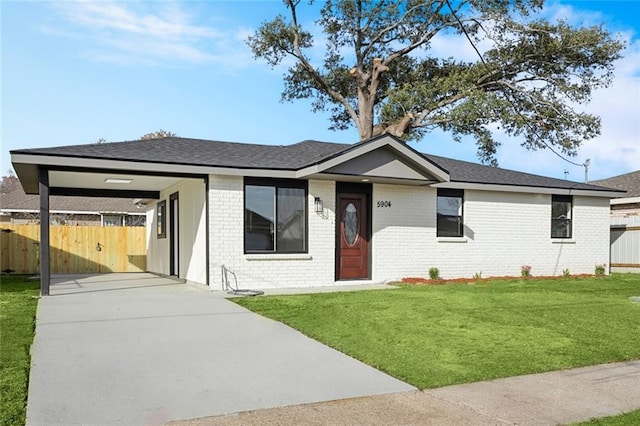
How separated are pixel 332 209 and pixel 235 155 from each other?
282 centimetres

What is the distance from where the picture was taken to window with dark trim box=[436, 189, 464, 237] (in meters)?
14.7

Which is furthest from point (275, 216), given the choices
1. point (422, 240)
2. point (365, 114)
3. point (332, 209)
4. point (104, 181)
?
point (365, 114)

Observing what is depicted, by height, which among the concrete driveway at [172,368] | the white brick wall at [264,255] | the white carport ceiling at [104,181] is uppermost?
the white carport ceiling at [104,181]

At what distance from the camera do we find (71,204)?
3106 centimetres

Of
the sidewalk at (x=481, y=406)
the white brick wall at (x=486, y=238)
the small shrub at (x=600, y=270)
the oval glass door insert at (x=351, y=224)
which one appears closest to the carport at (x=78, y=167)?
the oval glass door insert at (x=351, y=224)

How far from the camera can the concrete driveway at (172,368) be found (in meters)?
4.28

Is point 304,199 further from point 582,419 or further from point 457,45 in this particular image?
point 457,45

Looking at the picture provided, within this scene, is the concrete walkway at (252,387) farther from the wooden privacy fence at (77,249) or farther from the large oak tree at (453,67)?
the large oak tree at (453,67)

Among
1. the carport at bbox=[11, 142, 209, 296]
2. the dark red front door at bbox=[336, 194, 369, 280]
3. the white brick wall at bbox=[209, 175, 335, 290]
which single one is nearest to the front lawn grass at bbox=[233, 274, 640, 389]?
the white brick wall at bbox=[209, 175, 335, 290]

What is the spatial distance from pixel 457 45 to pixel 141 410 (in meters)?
25.2

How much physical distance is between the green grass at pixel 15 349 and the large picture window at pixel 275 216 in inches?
188

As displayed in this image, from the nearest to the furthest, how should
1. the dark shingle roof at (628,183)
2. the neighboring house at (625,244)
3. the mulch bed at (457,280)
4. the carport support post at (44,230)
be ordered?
the carport support post at (44,230) < the mulch bed at (457,280) < the neighboring house at (625,244) < the dark shingle roof at (628,183)

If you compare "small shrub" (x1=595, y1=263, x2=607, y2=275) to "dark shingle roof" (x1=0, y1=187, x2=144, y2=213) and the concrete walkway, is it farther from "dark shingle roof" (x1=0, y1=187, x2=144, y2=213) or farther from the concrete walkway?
"dark shingle roof" (x1=0, y1=187, x2=144, y2=213)

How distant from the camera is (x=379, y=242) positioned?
13.7 metres
